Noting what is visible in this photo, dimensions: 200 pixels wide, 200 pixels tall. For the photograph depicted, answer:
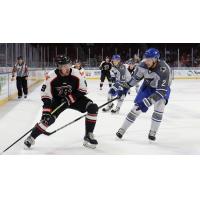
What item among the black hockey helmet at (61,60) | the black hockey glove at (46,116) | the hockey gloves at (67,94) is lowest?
the black hockey glove at (46,116)

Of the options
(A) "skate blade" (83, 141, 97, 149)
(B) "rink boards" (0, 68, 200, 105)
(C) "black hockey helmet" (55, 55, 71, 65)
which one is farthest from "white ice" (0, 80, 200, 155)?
(B) "rink boards" (0, 68, 200, 105)

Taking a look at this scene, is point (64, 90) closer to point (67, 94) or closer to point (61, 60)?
point (67, 94)

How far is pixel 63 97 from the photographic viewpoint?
3400 mm

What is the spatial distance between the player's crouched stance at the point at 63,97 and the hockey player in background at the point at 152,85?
479 millimetres

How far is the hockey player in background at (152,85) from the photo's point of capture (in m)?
3.46

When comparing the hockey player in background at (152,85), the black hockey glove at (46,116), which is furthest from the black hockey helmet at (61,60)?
the hockey player in background at (152,85)

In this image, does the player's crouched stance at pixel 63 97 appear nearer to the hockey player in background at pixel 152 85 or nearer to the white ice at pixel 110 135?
the white ice at pixel 110 135

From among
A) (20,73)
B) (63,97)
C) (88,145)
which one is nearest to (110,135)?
(88,145)

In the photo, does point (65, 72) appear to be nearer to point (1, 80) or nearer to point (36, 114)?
point (36, 114)

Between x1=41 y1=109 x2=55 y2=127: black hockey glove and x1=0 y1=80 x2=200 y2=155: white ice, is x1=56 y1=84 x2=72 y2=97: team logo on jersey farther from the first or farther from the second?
x1=0 y1=80 x2=200 y2=155: white ice

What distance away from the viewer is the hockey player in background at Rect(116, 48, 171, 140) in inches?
136

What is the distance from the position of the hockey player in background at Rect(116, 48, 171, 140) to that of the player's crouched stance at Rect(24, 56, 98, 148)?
1.57 feet
